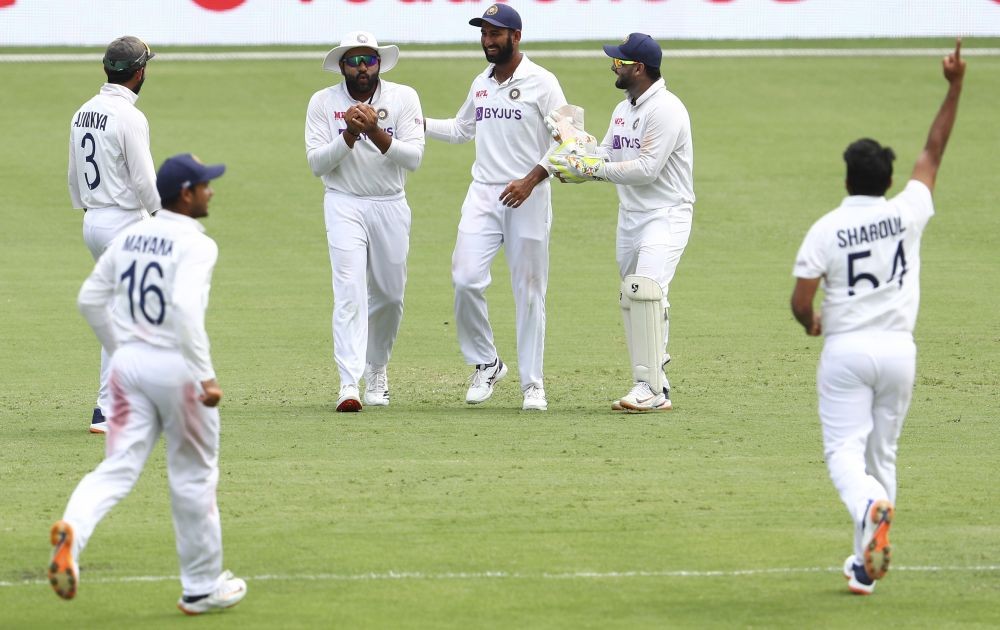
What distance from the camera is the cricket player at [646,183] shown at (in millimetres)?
11055

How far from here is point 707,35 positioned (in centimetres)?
3077

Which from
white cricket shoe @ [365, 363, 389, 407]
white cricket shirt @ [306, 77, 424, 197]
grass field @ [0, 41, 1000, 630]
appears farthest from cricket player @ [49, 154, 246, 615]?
white cricket shoe @ [365, 363, 389, 407]

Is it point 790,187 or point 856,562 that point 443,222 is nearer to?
point 790,187

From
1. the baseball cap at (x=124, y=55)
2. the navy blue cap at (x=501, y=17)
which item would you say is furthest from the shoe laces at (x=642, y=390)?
the baseball cap at (x=124, y=55)

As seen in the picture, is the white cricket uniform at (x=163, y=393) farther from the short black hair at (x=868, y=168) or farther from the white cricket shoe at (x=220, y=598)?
the short black hair at (x=868, y=168)

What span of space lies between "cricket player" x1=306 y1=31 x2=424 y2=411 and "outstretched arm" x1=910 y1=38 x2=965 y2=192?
14.6ft

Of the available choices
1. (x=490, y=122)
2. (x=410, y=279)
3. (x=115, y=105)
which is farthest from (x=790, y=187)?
(x=115, y=105)

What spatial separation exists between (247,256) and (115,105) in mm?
9085

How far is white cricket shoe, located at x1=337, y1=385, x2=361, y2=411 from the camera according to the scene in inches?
441

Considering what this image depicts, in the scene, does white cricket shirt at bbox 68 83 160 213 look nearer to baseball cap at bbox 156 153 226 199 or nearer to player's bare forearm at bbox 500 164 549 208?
player's bare forearm at bbox 500 164 549 208

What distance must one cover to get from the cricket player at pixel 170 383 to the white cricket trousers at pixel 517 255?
186 inches

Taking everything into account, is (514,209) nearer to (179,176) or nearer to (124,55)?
(124,55)

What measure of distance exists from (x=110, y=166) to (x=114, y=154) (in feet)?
0.26

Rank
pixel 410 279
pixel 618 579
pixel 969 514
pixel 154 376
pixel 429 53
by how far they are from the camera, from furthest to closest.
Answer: pixel 429 53 < pixel 410 279 < pixel 969 514 < pixel 618 579 < pixel 154 376
